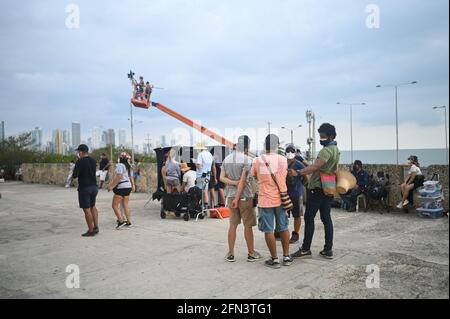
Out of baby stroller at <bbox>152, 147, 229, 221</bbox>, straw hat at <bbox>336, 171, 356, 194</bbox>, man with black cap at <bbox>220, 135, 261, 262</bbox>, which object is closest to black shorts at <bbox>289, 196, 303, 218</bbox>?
straw hat at <bbox>336, 171, 356, 194</bbox>

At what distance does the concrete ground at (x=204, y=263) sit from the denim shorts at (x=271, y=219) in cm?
55

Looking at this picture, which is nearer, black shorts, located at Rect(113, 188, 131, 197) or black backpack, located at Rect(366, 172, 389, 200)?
black shorts, located at Rect(113, 188, 131, 197)

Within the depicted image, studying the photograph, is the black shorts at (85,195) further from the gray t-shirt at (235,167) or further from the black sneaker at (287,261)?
the black sneaker at (287,261)

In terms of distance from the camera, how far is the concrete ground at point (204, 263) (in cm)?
415

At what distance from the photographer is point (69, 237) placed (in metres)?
7.29

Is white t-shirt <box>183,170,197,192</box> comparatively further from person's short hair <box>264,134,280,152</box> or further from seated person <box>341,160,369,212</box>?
person's short hair <box>264,134,280,152</box>

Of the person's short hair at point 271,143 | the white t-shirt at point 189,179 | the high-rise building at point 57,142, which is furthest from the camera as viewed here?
the high-rise building at point 57,142

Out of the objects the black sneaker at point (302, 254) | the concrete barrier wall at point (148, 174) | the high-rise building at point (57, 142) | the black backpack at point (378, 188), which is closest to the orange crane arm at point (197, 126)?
the concrete barrier wall at point (148, 174)

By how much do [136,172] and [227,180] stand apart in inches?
420

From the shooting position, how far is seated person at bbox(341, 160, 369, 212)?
10.1m

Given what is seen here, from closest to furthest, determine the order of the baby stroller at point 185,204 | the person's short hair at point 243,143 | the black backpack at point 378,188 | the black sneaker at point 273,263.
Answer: the black sneaker at point 273,263, the person's short hair at point 243,143, the baby stroller at point 185,204, the black backpack at point 378,188

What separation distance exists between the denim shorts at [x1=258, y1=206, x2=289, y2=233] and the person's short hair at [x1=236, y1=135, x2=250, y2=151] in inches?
40.1
